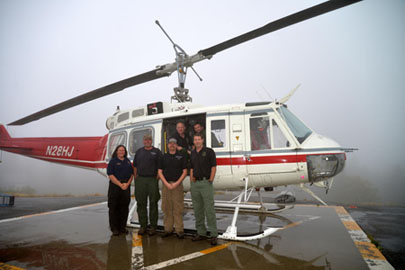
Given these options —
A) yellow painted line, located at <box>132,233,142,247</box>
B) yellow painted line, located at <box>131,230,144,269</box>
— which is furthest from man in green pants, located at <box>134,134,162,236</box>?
yellow painted line, located at <box>131,230,144,269</box>

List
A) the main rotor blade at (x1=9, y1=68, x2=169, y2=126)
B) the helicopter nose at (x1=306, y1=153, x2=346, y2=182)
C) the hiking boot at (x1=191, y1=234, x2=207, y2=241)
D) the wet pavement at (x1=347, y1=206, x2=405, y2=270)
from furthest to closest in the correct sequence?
the main rotor blade at (x1=9, y1=68, x2=169, y2=126)
the helicopter nose at (x1=306, y1=153, x2=346, y2=182)
the hiking boot at (x1=191, y1=234, x2=207, y2=241)
the wet pavement at (x1=347, y1=206, x2=405, y2=270)

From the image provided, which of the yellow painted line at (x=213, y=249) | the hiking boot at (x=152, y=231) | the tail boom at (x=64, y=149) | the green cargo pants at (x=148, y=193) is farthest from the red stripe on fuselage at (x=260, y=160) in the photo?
the tail boom at (x=64, y=149)

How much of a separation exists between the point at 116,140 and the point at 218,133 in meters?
3.32

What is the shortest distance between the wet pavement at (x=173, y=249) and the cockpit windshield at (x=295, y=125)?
7.23 feet

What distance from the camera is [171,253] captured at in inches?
170

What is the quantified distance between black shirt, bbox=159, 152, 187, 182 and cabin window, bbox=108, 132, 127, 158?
7.67ft

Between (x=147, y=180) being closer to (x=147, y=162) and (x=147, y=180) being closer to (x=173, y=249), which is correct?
(x=147, y=162)

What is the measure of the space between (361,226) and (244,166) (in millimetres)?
3702

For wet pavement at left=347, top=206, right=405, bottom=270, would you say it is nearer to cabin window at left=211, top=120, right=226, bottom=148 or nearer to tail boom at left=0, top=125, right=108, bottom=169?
cabin window at left=211, top=120, right=226, bottom=148

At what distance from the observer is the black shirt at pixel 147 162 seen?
17.9 ft

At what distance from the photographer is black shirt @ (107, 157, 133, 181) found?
5.67 meters

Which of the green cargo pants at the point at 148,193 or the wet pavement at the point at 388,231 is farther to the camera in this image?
the green cargo pants at the point at 148,193

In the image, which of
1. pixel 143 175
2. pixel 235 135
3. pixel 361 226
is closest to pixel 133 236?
pixel 143 175

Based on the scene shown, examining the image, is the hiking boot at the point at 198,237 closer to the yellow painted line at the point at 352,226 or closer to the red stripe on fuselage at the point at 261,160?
the red stripe on fuselage at the point at 261,160
